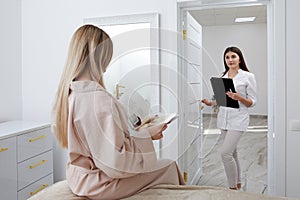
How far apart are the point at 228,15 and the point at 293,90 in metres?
1.85

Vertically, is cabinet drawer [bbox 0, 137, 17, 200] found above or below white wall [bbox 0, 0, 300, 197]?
below

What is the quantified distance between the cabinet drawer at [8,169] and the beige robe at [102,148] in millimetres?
1103

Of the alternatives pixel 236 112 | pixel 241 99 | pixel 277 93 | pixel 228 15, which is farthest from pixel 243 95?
pixel 228 15

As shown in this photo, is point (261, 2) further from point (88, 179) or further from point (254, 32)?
point (88, 179)

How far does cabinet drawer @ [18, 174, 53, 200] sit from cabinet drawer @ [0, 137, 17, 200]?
0.08 m

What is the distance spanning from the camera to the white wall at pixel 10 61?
2893 millimetres

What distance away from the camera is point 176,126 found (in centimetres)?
149

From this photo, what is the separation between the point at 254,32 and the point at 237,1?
165 centimetres

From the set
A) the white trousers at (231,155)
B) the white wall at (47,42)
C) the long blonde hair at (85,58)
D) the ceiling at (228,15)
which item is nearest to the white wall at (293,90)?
the white trousers at (231,155)

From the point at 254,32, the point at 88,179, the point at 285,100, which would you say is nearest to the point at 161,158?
the point at 88,179

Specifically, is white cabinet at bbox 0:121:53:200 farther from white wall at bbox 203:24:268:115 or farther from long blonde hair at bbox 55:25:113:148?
white wall at bbox 203:24:268:115

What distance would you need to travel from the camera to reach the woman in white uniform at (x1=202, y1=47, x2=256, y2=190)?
280cm

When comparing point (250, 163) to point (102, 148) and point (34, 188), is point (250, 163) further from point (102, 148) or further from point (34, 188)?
point (102, 148)

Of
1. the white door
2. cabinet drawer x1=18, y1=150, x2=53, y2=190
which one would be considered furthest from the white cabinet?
the white door
